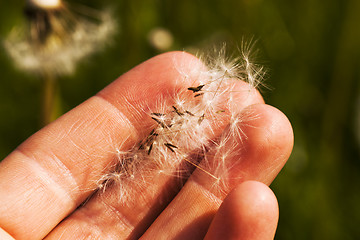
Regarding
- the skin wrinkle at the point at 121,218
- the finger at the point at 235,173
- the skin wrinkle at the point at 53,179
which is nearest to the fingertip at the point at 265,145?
the finger at the point at 235,173

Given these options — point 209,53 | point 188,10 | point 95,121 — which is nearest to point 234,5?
point 188,10

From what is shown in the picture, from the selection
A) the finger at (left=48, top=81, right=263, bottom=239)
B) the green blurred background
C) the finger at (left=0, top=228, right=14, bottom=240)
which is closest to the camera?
the finger at (left=0, top=228, right=14, bottom=240)

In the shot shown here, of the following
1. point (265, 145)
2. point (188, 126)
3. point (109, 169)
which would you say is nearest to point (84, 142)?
point (109, 169)

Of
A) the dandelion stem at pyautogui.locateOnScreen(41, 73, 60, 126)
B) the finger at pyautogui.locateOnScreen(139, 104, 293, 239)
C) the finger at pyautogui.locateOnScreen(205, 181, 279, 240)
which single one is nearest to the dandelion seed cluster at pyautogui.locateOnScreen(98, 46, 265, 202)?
the finger at pyautogui.locateOnScreen(139, 104, 293, 239)

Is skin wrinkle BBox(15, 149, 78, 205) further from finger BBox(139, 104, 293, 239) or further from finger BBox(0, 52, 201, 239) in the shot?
finger BBox(139, 104, 293, 239)

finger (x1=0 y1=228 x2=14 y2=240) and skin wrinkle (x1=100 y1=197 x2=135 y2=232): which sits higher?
finger (x1=0 y1=228 x2=14 y2=240)

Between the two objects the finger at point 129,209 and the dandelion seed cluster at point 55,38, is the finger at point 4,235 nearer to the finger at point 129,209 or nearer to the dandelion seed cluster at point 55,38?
the finger at point 129,209

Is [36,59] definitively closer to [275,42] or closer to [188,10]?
[188,10]
